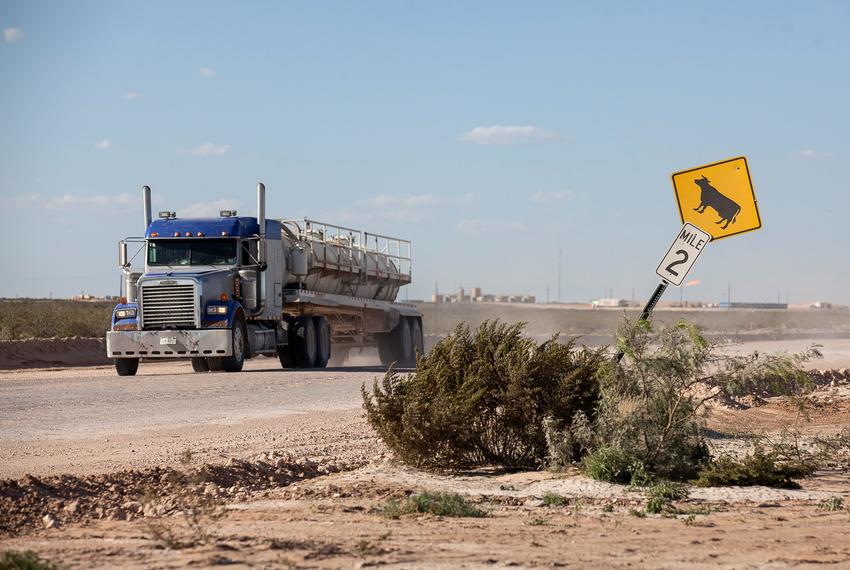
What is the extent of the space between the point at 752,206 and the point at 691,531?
4.83m

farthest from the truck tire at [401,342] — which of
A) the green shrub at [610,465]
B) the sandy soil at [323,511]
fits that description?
the green shrub at [610,465]

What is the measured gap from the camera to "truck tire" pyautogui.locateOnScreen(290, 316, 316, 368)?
101ft

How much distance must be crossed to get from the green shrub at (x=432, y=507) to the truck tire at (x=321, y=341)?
72.7 feet

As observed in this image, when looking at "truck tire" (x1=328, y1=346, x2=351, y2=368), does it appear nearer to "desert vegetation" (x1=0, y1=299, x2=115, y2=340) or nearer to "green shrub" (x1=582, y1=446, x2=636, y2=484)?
"desert vegetation" (x1=0, y1=299, x2=115, y2=340)

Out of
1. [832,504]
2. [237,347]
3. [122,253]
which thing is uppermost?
[122,253]

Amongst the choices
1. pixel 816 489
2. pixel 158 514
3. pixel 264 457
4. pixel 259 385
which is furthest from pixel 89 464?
pixel 259 385

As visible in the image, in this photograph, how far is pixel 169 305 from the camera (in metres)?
27.1

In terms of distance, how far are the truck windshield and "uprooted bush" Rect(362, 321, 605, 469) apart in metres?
16.1

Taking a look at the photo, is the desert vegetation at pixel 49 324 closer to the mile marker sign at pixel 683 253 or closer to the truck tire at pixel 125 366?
the truck tire at pixel 125 366

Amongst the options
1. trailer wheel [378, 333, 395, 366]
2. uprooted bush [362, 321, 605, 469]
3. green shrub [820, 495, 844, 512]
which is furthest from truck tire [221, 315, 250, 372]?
green shrub [820, 495, 844, 512]

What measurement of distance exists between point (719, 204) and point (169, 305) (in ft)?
55.9

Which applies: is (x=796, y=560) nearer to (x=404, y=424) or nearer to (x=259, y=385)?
(x=404, y=424)

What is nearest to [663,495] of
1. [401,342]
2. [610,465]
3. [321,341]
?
[610,465]

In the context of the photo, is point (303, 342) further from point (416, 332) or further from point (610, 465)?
point (610, 465)
